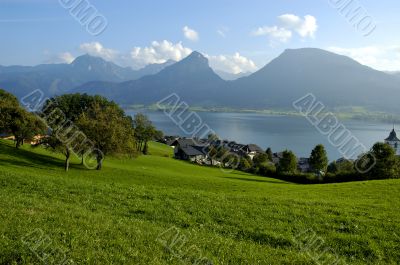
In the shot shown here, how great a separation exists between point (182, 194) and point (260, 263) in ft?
42.4

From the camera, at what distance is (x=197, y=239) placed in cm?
1389

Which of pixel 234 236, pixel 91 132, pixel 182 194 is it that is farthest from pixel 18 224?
pixel 91 132

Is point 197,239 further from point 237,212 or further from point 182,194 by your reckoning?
point 182,194

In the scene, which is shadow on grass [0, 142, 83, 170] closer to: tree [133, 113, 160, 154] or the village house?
tree [133, 113, 160, 154]

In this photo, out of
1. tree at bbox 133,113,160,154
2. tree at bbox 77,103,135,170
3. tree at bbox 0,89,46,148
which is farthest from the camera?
tree at bbox 133,113,160,154

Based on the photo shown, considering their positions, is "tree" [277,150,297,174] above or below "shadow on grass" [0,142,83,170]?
above

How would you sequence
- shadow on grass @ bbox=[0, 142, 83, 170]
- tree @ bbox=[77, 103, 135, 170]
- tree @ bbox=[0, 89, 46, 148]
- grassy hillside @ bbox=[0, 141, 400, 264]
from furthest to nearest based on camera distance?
1. tree @ bbox=[0, 89, 46, 148]
2. tree @ bbox=[77, 103, 135, 170]
3. shadow on grass @ bbox=[0, 142, 83, 170]
4. grassy hillside @ bbox=[0, 141, 400, 264]

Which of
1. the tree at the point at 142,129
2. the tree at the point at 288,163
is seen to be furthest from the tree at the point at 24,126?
the tree at the point at 288,163

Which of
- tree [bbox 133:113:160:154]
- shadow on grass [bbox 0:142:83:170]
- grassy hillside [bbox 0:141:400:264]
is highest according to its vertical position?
tree [bbox 133:113:160:154]

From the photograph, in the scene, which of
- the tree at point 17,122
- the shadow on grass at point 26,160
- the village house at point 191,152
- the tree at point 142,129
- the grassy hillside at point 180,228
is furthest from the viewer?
the village house at point 191,152

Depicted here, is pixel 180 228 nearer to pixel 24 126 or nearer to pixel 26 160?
pixel 26 160

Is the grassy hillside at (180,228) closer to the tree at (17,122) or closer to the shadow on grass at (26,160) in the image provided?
the shadow on grass at (26,160)

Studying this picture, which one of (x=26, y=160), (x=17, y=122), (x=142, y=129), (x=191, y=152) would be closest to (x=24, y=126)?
(x=17, y=122)

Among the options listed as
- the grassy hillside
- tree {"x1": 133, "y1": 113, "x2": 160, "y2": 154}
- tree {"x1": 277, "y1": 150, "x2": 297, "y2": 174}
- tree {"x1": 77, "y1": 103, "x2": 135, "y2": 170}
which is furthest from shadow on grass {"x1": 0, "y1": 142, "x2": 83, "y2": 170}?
tree {"x1": 277, "y1": 150, "x2": 297, "y2": 174}
